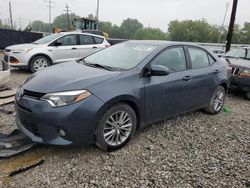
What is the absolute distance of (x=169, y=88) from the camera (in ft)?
12.8

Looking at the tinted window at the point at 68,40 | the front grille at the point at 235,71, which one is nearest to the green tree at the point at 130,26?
the tinted window at the point at 68,40

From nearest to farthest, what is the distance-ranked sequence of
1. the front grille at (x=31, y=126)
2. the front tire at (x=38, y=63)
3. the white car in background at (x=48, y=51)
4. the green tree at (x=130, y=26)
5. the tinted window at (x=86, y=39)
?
the front grille at (x=31, y=126)
the white car in background at (x=48, y=51)
the front tire at (x=38, y=63)
the tinted window at (x=86, y=39)
the green tree at (x=130, y=26)

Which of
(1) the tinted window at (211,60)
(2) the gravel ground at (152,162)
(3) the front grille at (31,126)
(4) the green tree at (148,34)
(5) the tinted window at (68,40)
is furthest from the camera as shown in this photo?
(4) the green tree at (148,34)

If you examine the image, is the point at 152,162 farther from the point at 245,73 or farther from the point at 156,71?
the point at 245,73

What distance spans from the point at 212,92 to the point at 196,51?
895mm

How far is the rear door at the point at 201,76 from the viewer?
447cm

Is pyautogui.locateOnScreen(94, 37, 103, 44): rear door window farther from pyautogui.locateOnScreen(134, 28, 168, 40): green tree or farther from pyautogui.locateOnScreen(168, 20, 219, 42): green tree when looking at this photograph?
pyautogui.locateOnScreen(134, 28, 168, 40): green tree

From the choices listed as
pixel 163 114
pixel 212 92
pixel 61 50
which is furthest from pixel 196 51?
pixel 61 50

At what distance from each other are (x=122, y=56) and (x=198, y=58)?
1.58 meters

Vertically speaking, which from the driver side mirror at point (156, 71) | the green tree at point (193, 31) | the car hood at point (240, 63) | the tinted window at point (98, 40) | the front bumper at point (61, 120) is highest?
the driver side mirror at point (156, 71)

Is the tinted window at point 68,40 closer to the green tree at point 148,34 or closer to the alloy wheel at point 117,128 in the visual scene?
the alloy wheel at point 117,128

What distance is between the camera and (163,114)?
3975 millimetres

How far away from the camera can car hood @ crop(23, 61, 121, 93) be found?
3092 millimetres

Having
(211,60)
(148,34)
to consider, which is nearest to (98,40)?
(211,60)
